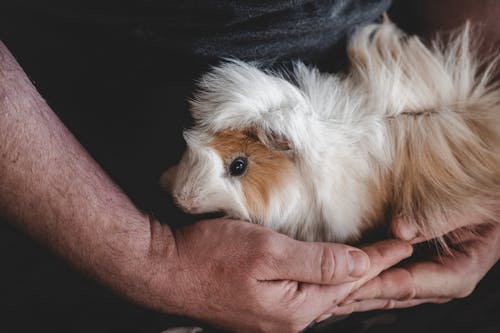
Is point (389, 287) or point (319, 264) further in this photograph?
point (389, 287)

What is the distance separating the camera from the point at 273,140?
894 mm

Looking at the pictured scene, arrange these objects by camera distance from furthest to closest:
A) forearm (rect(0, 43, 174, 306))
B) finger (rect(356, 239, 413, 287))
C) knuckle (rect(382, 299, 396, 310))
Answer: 1. knuckle (rect(382, 299, 396, 310))
2. finger (rect(356, 239, 413, 287))
3. forearm (rect(0, 43, 174, 306))

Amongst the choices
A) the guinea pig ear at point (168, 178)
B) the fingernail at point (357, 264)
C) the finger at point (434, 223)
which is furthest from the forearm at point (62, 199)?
the finger at point (434, 223)

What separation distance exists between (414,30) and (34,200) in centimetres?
104

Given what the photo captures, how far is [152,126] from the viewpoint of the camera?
1001 millimetres

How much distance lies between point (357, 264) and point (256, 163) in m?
0.29

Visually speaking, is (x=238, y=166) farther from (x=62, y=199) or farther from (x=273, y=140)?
(x=62, y=199)

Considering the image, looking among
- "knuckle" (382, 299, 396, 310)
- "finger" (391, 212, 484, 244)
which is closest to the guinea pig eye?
"finger" (391, 212, 484, 244)

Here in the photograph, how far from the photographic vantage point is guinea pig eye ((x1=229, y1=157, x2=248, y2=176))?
92 centimetres

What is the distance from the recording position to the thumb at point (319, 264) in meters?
0.80

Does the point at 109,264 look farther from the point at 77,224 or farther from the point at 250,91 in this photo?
the point at 250,91

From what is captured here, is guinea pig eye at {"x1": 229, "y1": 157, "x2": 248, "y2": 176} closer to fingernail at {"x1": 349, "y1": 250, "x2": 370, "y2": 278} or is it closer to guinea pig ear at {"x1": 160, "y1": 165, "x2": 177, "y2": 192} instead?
guinea pig ear at {"x1": 160, "y1": 165, "x2": 177, "y2": 192}

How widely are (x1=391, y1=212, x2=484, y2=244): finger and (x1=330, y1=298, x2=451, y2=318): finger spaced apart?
0.56ft

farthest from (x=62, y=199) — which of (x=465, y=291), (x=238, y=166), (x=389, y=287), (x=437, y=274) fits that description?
(x=465, y=291)
